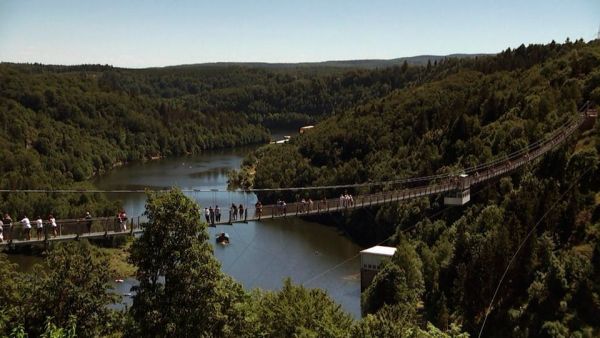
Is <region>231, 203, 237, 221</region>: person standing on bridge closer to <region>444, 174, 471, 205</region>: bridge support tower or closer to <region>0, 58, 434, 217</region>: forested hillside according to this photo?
<region>444, 174, 471, 205</region>: bridge support tower

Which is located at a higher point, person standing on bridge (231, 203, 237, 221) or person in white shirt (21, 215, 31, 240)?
person in white shirt (21, 215, 31, 240)

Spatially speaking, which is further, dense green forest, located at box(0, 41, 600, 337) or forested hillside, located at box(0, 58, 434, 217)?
forested hillside, located at box(0, 58, 434, 217)

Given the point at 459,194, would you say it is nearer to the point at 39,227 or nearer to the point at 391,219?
the point at 39,227

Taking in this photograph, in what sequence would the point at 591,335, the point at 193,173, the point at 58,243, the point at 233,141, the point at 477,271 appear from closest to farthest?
the point at 58,243 → the point at 591,335 → the point at 477,271 → the point at 193,173 → the point at 233,141

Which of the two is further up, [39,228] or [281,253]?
[39,228]

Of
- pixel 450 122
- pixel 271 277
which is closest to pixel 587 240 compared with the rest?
pixel 271 277

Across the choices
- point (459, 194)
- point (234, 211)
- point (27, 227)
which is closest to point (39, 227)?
point (27, 227)

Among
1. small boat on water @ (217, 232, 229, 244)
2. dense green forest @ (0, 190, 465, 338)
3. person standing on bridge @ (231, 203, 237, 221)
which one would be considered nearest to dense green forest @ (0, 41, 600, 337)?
dense green forest @ (0, 190, 465, 338)

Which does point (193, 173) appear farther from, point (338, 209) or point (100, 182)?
point (338, 209)

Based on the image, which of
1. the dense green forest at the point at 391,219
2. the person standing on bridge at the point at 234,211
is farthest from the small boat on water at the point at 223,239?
the person standing on bridge at the point at 234,211
